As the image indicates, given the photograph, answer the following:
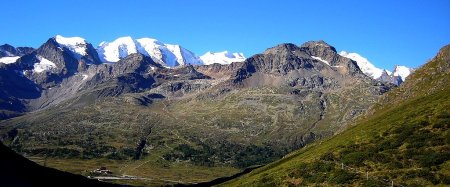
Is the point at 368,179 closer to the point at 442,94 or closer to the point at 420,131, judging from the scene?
the point at 420,131

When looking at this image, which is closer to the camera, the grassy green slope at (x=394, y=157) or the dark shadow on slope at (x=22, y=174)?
the dark shadow on slope at (x=22, y=174)

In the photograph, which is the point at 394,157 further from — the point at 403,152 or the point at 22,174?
the point at 22,174

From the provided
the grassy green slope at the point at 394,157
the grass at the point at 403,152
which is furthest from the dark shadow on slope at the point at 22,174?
the grass at the point at 403,152

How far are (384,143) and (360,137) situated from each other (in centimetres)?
1332

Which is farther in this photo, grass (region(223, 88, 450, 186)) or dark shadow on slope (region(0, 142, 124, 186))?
grass (region(223, 88, 450, 186))

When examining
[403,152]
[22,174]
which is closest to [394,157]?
[403,152]

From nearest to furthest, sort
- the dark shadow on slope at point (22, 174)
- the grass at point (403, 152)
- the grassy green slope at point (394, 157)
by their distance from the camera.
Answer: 1. the dark shadow on slope at point (22, 174)
2. the grass at point (403, 152)
3. the grassy green slope at point (394, 157)

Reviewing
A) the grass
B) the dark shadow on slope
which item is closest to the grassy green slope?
the grass

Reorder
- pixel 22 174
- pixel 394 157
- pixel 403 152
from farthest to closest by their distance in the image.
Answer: pixel 403 152 → pixel 394 157 → pixel 22 174

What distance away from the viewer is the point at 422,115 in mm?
95312

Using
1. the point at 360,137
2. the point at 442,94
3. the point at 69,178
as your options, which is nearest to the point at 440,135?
the point at 360,137

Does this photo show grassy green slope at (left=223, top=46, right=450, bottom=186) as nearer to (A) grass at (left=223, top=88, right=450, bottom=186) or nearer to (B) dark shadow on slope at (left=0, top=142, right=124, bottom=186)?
(A) grass at (left=223, top=88, right=450, bottom=186)

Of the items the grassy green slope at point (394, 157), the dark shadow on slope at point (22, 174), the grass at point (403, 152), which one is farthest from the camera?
the grassy green slope at point (394, 157)

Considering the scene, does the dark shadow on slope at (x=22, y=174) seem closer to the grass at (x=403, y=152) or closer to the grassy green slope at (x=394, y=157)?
the grassy green slope at (x=394, y=157)
